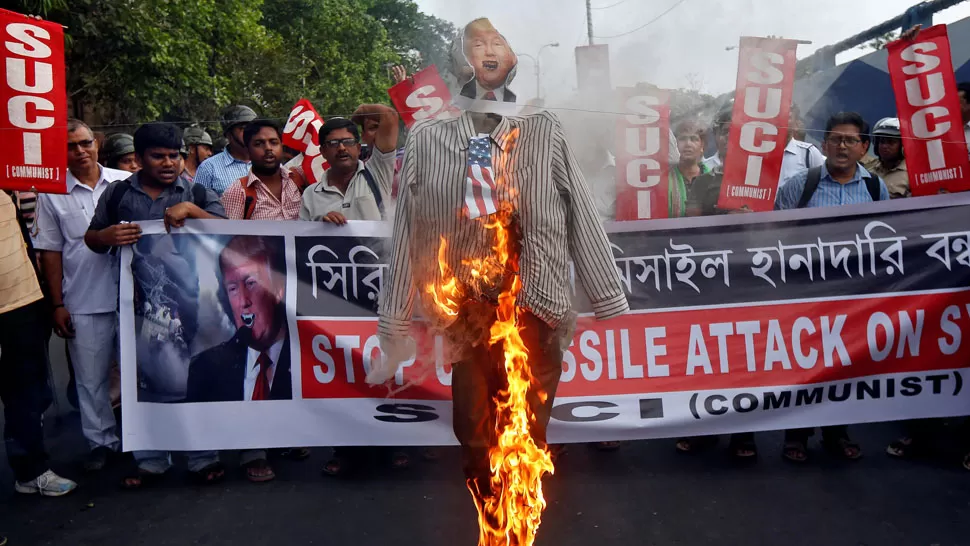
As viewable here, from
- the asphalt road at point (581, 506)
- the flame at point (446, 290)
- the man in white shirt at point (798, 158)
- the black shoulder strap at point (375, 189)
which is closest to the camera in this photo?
the flame at point (446, 290)

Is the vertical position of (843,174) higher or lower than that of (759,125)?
lower

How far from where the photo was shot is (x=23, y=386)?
178 inches

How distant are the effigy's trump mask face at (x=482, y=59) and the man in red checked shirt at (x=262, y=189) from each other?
231 cm

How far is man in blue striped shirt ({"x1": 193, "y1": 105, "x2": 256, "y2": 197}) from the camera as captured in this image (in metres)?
6.65

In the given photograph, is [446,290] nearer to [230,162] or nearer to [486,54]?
[486,54]

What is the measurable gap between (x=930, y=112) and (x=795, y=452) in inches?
79.8

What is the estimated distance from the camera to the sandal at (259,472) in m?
4.67

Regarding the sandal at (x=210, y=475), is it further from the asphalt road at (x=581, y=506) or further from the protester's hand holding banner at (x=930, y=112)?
the protester's hand holding banner at (x=930, y=112)

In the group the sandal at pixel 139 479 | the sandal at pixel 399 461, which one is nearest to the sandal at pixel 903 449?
the sandal at pixel 399 461

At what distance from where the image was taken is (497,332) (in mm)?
2994

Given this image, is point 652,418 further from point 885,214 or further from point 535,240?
point 535,240

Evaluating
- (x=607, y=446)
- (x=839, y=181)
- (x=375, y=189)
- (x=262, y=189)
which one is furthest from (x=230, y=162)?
(x=839, y=181)

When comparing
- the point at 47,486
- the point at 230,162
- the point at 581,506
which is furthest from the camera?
the point at 230,162

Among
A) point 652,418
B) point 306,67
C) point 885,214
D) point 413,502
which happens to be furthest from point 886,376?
point 306,67
